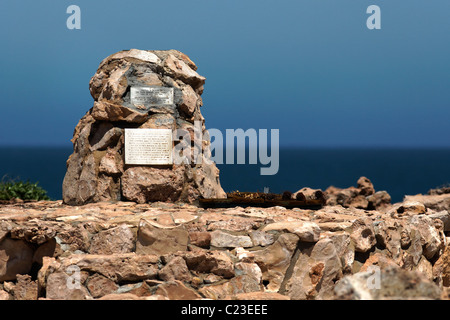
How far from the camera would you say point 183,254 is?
5258 mm

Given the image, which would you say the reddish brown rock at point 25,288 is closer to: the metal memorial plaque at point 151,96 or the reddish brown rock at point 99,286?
the reddish brown rock at point 99,286

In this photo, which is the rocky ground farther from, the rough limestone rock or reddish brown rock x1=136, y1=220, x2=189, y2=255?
the rough limestone rock

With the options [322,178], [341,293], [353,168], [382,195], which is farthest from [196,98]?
[353,168]

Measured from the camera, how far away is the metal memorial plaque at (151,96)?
818 centimetres

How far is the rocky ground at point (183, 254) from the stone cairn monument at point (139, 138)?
1339 mm

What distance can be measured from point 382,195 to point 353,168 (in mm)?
40179

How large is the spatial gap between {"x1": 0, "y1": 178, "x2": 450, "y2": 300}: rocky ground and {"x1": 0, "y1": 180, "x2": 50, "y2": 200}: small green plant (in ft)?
23.2

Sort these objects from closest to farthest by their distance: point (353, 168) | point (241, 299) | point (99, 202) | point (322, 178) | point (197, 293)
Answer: point (241, 299), point (197, 293), point (99, 202), point (322, 178), point (353, 168)

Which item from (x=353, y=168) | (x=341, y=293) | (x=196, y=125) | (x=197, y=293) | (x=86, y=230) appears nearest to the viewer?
(x=341, y=293)

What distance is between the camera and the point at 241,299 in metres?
4.59

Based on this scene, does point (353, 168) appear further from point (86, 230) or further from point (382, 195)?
point (86, 230)

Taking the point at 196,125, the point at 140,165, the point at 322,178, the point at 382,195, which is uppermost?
the point at 196,125

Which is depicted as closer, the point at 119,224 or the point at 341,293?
the point at 341,293

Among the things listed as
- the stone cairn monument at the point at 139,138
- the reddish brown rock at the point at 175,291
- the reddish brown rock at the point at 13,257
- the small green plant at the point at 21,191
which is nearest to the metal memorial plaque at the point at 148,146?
the stone cairn monument at the point at 139,138
